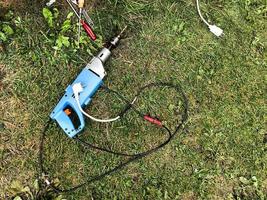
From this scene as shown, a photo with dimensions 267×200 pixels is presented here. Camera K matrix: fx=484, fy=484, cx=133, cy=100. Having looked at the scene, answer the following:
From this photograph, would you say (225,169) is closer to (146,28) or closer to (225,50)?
(225,50)

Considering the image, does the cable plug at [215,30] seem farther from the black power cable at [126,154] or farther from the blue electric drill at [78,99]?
the blue electric drill at [78,99]

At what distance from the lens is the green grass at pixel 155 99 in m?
3.52

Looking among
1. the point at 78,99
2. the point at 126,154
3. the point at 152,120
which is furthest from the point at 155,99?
the point at 78,99

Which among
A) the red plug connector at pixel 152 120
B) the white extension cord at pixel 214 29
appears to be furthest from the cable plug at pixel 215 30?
the red plug connector at pixel 152 120

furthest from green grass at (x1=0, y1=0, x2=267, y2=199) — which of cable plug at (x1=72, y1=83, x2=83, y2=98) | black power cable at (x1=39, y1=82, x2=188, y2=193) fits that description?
cable plug at (x1=72, y1=83, x2=83, y2=98)

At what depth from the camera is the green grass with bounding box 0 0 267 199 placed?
3521 mm

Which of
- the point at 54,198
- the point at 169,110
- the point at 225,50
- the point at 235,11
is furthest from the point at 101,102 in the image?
the point at 235,11

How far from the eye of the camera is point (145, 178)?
354cm

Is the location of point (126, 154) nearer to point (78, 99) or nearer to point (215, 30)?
point (78, 99)

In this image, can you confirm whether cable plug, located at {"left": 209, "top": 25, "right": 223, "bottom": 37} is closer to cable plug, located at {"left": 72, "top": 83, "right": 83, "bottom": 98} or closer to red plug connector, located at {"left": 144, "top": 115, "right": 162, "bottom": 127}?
red plug connector, located at {"left": 144, "top": 115, "right": 162, "bottom": 127}

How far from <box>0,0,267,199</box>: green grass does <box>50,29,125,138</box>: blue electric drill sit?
0.11 metres

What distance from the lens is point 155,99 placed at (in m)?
3.64

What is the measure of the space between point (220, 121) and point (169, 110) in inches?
15.5

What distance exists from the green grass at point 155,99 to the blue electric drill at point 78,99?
0.11 m
